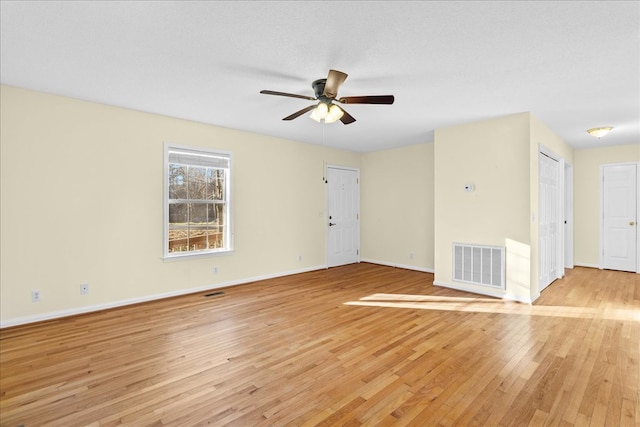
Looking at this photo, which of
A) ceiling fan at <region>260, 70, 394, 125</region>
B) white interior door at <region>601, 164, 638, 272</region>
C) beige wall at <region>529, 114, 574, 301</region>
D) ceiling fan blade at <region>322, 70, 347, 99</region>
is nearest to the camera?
ceiling fan blade at <region>322, 70, 347, 99</region>

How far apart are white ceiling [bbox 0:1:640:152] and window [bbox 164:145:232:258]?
78cm

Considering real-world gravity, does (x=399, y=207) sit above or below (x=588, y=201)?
below

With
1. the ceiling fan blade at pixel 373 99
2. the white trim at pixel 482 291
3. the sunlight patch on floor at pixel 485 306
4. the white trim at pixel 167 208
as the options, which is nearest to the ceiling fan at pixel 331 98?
the ceiling fan blade at pixel 373 99

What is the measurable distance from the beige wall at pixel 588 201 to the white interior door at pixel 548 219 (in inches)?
65.1

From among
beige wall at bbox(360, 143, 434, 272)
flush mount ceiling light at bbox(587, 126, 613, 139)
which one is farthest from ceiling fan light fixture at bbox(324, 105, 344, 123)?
flush mount ceiling light at bbox(587, 126, 613, 139)

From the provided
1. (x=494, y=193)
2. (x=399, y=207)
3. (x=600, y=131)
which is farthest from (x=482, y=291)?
(x=600, y=131)

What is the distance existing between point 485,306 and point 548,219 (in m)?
2.02

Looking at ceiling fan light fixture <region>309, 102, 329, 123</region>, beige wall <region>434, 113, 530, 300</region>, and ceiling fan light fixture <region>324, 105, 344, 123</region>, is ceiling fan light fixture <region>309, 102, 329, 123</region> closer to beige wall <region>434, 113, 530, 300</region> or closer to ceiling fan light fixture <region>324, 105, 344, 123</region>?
ceiling fan light fixture <region>324, 105, 344, 123</region>

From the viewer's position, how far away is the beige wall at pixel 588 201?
245 inches

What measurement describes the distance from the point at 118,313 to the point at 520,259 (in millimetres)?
5258

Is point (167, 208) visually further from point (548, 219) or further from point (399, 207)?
point (548, 219)

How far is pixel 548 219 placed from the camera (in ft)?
15.8

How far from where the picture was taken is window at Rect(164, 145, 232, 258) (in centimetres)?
446

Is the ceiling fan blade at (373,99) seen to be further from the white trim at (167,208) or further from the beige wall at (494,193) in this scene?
the white trim at (167,208)
